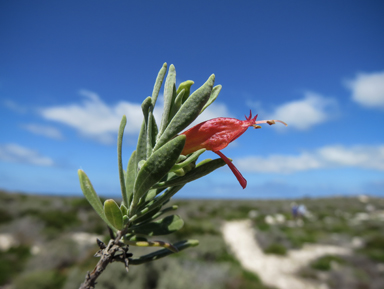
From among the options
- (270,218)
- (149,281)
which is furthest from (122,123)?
(270,218)

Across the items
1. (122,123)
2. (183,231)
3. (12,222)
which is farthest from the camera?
(183,231)

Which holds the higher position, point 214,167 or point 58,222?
point 214,167

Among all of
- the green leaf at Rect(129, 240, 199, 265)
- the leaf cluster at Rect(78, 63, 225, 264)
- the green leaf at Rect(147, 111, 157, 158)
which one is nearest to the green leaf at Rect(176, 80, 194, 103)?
the leaf cluster at Rect(78, 63, 225, 264)

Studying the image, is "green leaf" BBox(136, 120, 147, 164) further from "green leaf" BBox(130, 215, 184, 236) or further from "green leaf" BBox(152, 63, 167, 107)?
"green leaf" BBox(130, 215, 184, 236)

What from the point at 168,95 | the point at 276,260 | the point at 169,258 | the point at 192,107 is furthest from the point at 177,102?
the point at 276,260

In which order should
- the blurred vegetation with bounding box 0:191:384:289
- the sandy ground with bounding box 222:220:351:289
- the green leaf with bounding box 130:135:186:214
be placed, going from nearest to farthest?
the green leaf with bounding box 130:135:186:214, the blurred vegetation with bounding box 0:191:384:289, the sandy ground with bounding box 222:220:351:289

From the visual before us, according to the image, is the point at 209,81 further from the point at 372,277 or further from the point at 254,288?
the point at 372,277

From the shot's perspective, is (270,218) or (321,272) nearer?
(321,272)
